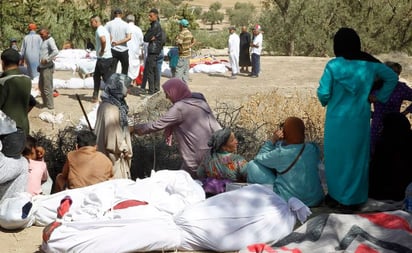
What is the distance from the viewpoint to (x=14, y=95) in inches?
242

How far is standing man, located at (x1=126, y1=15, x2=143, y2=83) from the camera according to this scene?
1275cm

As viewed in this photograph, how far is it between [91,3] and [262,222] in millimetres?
20370

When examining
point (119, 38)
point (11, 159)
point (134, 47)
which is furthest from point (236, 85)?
point (11, 159)

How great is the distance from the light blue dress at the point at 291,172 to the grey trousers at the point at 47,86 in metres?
6.23

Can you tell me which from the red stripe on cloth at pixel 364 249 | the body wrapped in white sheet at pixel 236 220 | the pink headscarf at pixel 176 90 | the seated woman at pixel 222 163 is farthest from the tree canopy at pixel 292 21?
the red stripe on cloth at pixel 364 249

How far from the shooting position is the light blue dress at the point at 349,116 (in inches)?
200

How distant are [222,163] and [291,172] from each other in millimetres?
607

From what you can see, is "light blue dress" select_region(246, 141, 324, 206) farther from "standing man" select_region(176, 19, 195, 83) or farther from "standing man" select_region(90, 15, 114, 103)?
"standing man" select_region(176, 19, 195, 83)

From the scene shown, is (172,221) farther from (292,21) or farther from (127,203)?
(292,21)

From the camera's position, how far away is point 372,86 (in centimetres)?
518

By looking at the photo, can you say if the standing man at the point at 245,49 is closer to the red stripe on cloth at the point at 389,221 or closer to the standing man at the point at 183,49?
the standing man at the point at 183,49

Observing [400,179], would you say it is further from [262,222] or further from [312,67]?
[312,67]

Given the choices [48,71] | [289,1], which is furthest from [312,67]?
[48,71]

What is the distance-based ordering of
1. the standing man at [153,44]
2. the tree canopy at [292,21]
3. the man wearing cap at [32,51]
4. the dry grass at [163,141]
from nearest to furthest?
the dry grass at [163,141]
the man wearing cap at [32,51]
the standing man at [153,44]
the tree canopy at [292,21]
